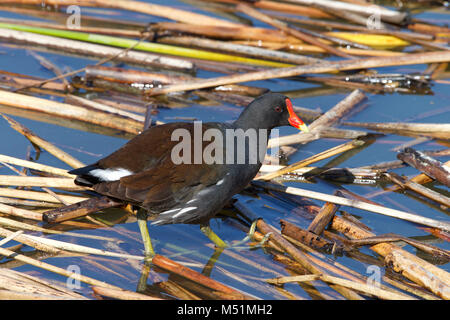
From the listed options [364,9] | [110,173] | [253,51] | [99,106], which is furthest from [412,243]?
[364,9]

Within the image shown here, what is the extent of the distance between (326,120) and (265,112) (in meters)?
1.36

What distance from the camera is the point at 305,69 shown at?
548 centimetres

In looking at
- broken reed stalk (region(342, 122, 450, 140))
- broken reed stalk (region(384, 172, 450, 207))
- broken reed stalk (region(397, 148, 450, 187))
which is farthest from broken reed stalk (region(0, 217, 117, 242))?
broken reed stalk (region(342, 122, 450, 140))

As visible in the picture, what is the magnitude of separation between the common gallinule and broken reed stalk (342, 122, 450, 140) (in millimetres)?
1832

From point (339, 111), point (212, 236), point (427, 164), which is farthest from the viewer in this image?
point (339, 111)

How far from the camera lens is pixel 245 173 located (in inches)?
142

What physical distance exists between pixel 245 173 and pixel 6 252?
4.54ft

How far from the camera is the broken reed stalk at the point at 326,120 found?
4.63 meters

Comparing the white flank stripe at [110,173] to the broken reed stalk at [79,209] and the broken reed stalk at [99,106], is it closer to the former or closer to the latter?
the broken reed stalk at [79,209]

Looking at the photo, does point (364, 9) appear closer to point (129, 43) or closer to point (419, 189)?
point (129, 43)

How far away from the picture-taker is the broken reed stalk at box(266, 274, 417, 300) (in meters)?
3.14

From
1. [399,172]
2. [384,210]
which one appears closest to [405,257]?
[384,210]

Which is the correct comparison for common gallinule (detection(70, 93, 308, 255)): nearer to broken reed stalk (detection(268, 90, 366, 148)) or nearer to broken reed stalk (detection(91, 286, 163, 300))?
broken reed stalk (detection(91, 286, 163, 300))
